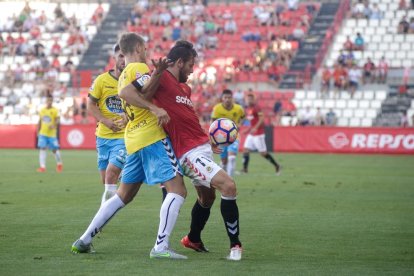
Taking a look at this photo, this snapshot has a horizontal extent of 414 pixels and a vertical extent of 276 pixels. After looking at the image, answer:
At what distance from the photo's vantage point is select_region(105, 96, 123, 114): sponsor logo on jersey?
12898mm

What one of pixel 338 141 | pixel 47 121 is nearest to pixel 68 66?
pixel 338 141

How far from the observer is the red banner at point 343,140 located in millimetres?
39062

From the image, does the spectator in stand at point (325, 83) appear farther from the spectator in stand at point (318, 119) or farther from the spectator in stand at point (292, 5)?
the spectator in stand at point (292, 5)

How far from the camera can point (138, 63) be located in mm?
10070

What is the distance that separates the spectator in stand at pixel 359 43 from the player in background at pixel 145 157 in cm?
3758

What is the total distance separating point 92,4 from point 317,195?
39.0 m

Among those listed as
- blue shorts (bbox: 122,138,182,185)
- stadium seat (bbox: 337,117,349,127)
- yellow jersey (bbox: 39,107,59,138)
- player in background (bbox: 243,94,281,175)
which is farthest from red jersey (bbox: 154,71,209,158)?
stadium seat (bbox: 337,117,349,127)

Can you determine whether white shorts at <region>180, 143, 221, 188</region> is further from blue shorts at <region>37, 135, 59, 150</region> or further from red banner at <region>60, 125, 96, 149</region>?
red banner at <region>60, 125, 96, 149</region>

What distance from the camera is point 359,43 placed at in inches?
1848

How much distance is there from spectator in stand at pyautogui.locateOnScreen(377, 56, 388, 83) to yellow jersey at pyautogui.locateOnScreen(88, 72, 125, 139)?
108 feet

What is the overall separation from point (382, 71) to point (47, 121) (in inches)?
823

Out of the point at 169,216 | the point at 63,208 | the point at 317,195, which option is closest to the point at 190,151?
the point at 169,216

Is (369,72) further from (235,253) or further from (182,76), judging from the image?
(235,253)

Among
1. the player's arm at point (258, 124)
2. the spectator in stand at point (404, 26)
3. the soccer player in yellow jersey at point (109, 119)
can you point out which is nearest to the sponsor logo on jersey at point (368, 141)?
the spectator in stand at point (404, 26)
